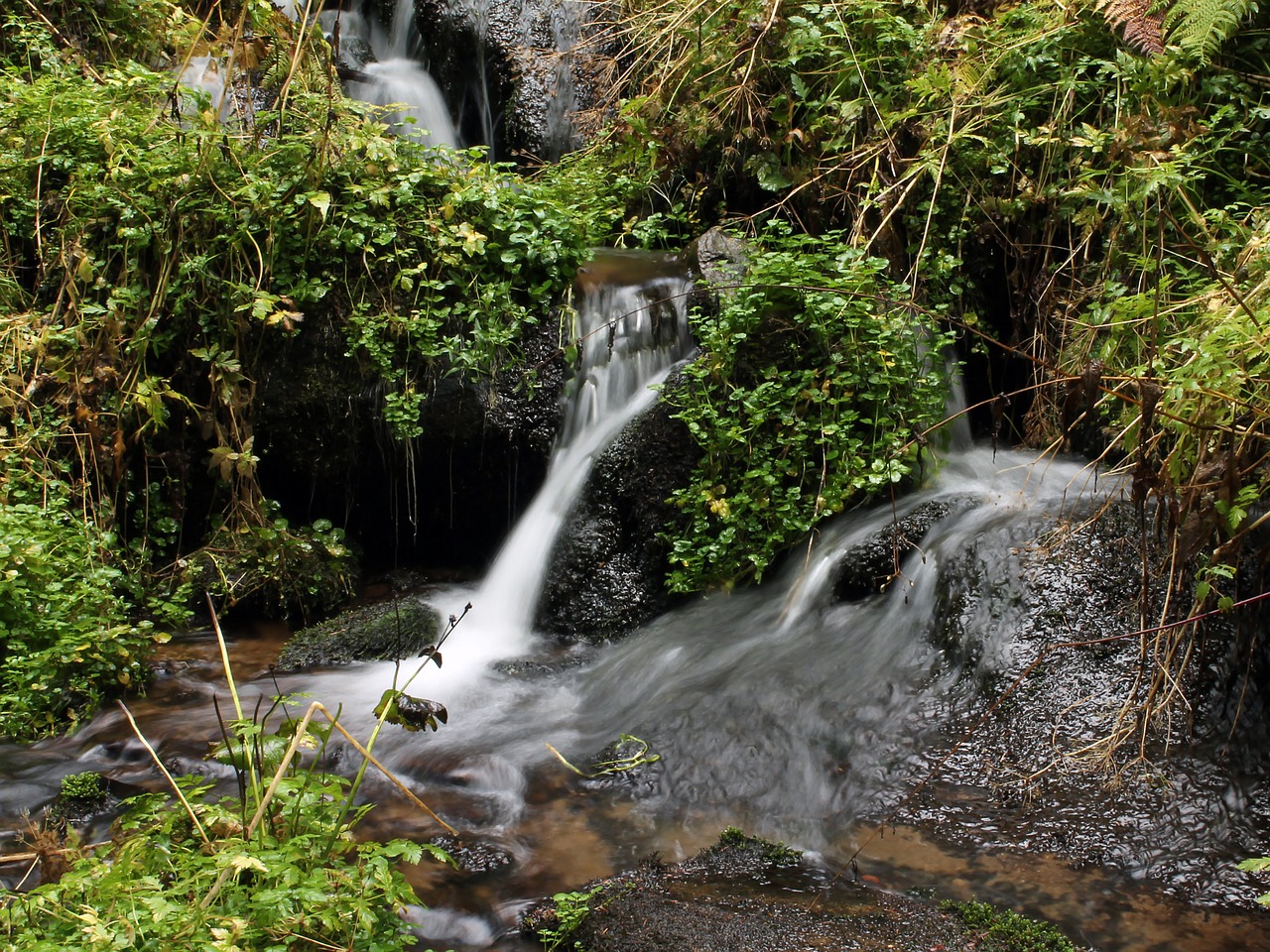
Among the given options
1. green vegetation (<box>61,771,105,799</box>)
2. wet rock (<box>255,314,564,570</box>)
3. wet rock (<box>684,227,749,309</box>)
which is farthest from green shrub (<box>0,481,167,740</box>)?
wet rock (<box>684,227,749,309</box>)

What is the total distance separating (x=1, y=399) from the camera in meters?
5.47

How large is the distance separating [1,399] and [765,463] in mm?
3848

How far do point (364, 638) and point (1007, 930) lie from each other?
11.5 ft

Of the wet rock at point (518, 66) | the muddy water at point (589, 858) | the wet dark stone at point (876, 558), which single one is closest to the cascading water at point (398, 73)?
the wet rock at point (518, 66)

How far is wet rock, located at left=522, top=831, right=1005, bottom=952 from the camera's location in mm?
2809

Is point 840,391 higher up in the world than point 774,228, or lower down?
lower down

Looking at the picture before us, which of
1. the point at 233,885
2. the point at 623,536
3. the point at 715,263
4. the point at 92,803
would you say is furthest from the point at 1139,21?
the point at 92,803

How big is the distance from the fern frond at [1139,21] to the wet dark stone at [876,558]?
2411mm

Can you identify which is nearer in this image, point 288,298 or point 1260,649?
point 1260,649

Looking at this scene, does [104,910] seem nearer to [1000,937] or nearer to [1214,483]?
[1000,937]

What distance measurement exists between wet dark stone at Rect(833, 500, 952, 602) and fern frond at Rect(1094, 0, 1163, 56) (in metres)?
2.41

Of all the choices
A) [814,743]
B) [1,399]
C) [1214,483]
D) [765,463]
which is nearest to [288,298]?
[1,399]

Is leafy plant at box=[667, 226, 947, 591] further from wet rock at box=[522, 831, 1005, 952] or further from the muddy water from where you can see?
wet rock at box=[522, 831, 1005, 952]

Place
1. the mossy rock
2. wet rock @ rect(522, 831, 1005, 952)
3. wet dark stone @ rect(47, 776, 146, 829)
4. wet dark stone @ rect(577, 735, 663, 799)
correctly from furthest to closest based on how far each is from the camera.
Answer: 1. the mossy rock
2. wet dark stone @ rect(577, 735, 663, 799)
3. wet dark stone @ rect(47, 776, 146, 829)
4. wet rock @ rect(522, 831, 1005, 952)
